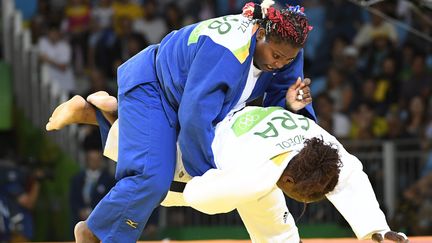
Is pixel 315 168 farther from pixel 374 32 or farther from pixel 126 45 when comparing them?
pixel 126 45

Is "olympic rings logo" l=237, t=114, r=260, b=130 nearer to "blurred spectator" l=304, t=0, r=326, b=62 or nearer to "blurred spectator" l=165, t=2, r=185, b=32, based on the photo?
"blurred spectator" l=304, t=0, r=326, b=62

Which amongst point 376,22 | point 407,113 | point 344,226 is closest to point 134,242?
point 344,226

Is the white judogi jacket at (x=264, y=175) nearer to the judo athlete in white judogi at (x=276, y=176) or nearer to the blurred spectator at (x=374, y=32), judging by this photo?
the judo athlete in white judogi at (x=276, y=176)

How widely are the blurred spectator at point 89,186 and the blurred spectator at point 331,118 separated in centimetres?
175

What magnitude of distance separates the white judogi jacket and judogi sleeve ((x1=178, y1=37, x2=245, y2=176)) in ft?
0.20

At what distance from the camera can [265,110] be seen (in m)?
4.18

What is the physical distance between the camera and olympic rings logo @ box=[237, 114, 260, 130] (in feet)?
13.4

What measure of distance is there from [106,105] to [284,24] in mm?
909

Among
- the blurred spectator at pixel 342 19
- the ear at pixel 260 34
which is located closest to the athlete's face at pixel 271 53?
the ear at pixel 260 34

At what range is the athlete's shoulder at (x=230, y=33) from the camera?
4168 millimetres

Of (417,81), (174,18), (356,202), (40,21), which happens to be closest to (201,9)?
(174,18)

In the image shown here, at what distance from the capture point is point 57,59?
9719 mm

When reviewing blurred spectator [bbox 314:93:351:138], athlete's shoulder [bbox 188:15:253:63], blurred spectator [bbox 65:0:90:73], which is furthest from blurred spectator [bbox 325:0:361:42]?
athlete's shoulder [bbox 188:15:253:63]

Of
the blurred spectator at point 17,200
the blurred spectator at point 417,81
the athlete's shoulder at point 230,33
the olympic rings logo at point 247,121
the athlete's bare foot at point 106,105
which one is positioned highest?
the athlete's shoulder at point 230,33
